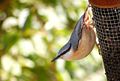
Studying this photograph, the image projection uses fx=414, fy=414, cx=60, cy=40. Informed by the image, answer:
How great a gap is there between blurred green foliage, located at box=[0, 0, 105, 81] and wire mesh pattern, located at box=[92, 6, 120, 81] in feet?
3.69

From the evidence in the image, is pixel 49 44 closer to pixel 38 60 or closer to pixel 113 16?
pixel 38 60

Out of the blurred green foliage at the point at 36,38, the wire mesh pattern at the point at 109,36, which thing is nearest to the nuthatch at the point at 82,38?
the wire mesh pattern at the point at 109,36

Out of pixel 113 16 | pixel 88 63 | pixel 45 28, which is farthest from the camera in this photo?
pixel 88 63

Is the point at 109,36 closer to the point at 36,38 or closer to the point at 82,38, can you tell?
the point at 82,38

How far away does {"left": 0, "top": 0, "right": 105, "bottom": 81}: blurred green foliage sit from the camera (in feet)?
9.32

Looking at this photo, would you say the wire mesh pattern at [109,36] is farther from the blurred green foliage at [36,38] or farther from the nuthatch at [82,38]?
the blurred green foliage at [36,38]

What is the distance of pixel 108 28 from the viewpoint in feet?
5.47

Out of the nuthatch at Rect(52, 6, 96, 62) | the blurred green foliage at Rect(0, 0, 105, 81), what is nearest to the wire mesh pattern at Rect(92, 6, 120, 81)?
the nuthatch at Rect(52, 6, 96, 62)

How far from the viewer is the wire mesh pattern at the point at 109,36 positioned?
5.37ft

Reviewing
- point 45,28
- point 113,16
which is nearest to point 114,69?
point 113,16

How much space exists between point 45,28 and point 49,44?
0.12m

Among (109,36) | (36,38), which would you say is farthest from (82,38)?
(36,38)

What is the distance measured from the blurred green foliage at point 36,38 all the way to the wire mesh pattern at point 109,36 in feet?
3.69

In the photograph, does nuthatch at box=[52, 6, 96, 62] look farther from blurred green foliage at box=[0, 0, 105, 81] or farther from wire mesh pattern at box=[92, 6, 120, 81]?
blurred green foliage at box=[0, 0, 105, 81]
